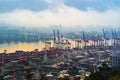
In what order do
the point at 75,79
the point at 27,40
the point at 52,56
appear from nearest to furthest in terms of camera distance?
the point at 75,79 → the point at 52,56 → the point at 27,40

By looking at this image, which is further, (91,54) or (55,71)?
(91,54)

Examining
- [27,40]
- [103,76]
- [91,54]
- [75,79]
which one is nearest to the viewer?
[103,76]

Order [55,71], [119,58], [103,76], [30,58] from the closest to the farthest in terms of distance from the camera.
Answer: [103,76], [55,71], [119,58], [30,58]

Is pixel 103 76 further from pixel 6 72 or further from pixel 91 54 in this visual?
pixel 91 54

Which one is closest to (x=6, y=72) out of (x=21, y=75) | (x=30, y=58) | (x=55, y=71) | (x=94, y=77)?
(x=55, y=71)

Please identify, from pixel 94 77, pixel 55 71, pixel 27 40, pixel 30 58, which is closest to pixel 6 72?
pixel 55 71

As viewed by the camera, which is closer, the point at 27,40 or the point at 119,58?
the point at 119,58

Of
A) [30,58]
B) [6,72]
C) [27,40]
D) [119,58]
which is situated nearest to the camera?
[6,72]

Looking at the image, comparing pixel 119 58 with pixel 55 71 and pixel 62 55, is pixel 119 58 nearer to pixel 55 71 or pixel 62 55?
pixel 55 71

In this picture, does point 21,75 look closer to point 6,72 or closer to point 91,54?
point 6,72
